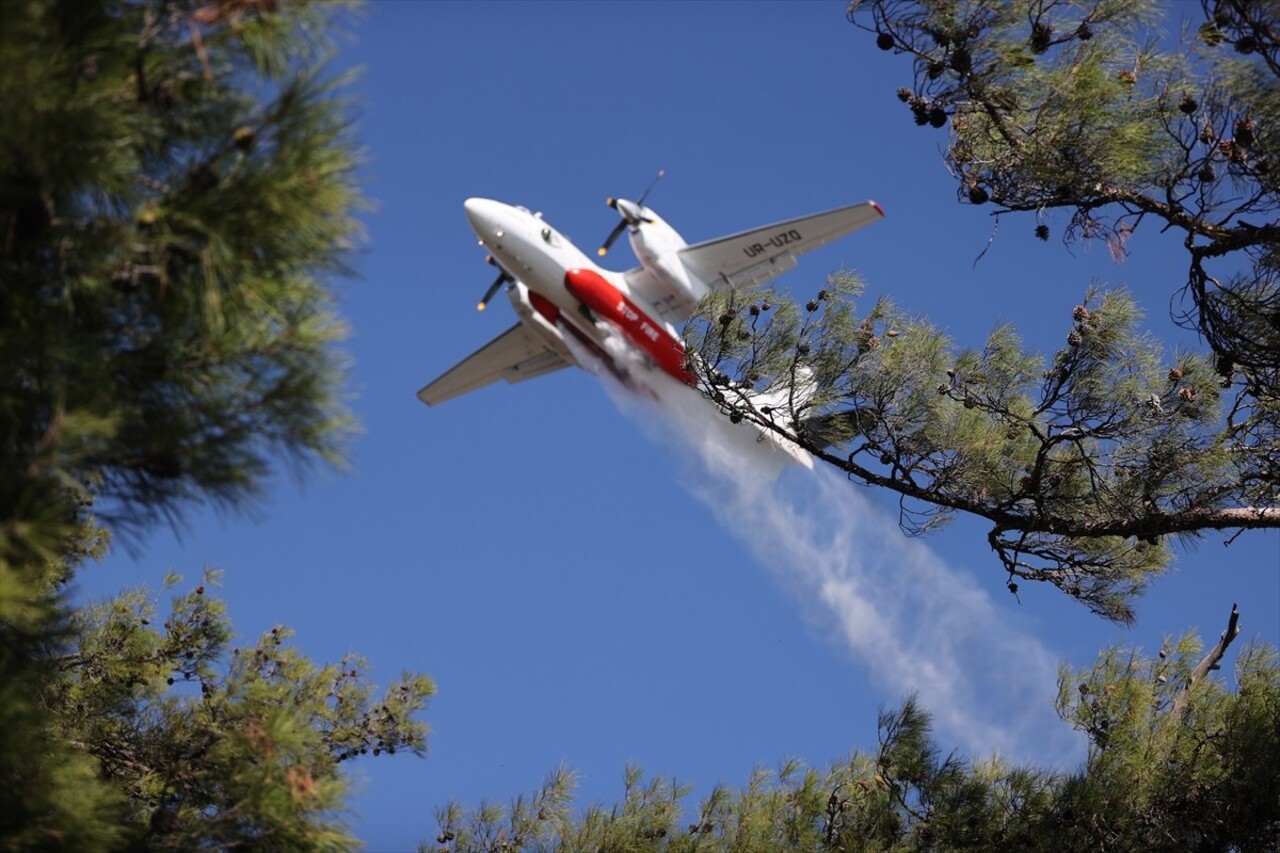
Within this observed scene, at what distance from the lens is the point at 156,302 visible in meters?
3.61

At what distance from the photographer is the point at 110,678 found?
625cm

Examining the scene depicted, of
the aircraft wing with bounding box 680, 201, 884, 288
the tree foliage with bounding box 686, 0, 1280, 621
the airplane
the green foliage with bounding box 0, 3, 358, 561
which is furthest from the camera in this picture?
the airplane

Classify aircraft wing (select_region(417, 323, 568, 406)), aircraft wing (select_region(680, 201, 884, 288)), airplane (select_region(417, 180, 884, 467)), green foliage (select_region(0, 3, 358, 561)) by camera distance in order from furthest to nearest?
aircraft wing (select_region(417, 323, 568, 406))
airplane (select_region(417, 180, 884, 467))
aircraft wing (select_region(680, 201, 884, 288))
green foliage (select_region(0, 3, 358, 561))

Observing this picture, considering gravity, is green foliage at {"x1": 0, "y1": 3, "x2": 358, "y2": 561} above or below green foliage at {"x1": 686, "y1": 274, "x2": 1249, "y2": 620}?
below

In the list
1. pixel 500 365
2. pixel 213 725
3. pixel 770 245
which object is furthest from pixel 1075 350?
pixel 500 365

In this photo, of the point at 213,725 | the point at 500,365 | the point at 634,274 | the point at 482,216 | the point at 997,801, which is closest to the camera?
the point at 213,725

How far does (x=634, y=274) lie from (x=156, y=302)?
17.0 metres

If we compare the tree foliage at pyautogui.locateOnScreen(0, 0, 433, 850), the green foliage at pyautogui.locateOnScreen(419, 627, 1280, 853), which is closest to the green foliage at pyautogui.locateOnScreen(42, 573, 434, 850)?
the tree foliage at pyautogui.locateOnScreen(0, 0, 433, 850)

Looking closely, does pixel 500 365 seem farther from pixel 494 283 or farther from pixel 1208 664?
pixel 1208 664

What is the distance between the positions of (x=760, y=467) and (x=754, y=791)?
1290 centimetres

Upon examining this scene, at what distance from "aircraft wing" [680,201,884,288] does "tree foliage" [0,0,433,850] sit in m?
14.7

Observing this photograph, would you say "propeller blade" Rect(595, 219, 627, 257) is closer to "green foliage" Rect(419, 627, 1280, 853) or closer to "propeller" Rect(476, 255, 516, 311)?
"propeller" Rect(476, 255, 516, 311)

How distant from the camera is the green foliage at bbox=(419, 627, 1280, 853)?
6477mm

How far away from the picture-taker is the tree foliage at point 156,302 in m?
3.41
